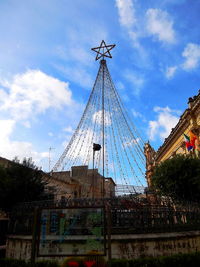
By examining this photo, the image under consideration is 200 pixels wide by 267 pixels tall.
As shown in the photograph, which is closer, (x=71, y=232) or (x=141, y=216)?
(x=71, y=232)

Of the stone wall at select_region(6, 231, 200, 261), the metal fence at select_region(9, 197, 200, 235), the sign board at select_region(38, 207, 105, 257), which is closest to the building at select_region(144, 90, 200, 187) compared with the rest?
the metal fence at select_region(9, 197, 200, 235)

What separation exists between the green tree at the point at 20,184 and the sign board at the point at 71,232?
31.0ft

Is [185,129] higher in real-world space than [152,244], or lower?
higher

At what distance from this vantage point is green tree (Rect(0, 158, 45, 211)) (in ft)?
51.7

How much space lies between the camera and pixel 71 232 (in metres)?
6.89

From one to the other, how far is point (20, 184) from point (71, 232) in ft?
35.6

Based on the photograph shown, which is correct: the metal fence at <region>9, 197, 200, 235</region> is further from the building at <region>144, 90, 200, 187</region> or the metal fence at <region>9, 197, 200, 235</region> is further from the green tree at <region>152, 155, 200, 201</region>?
the building at <region>144, 90, 200, 187</region>

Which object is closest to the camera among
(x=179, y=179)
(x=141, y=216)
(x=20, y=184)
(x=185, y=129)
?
(x=141, y=216)

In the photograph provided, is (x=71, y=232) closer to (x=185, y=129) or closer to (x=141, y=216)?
(x=141, y=216)

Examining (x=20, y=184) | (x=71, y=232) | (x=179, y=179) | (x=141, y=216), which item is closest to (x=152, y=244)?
(x=141, y=216)

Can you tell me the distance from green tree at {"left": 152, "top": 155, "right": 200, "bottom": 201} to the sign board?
1330 centimetres

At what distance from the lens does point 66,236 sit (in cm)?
688

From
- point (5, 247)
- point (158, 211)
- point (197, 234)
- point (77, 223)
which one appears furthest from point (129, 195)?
point (5, 247)

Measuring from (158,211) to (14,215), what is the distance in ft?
25.1
